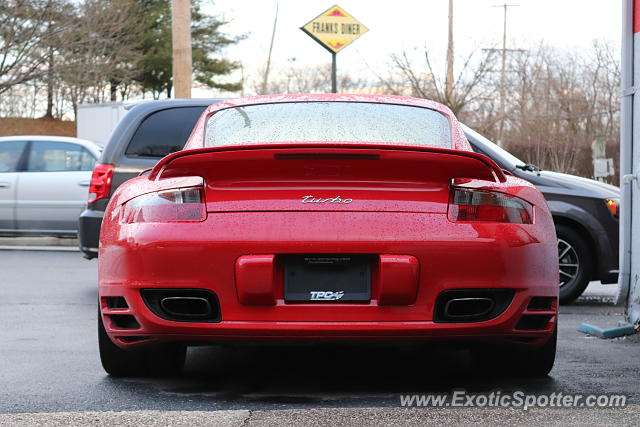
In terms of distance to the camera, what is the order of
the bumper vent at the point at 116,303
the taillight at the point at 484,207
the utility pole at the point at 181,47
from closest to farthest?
the taillight at the point at 484,207 < the bumper vent at the point at 116,303 < the utility pole at the point at 181,47

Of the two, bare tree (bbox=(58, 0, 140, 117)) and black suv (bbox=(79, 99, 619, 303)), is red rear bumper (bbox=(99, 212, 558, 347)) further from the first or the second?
bare tree (bbox=(58, 0, 140, 117))

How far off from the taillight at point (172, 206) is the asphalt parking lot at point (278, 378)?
2.34 feet

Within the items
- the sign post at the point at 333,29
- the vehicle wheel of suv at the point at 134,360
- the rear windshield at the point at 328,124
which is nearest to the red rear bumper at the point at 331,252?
the vehicle wheel of suv at the point at 134,360

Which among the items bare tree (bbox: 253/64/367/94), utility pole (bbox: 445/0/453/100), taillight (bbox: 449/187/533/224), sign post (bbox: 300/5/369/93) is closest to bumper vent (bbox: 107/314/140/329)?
→ taillight (bbox: 449/187/533/224)

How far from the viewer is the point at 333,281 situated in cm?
432

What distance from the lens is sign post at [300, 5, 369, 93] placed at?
23094mm

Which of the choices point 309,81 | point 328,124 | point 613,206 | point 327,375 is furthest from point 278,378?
point 309,81

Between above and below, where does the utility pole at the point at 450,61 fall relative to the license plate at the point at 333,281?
above

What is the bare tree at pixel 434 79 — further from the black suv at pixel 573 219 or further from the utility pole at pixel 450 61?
the black suv at pixel 573 219

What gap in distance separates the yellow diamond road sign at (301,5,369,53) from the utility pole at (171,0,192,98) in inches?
206

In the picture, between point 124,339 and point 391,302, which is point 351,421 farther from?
point 124,339

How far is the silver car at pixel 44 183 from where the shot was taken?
13891mm

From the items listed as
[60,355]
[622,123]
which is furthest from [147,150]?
[622,123]

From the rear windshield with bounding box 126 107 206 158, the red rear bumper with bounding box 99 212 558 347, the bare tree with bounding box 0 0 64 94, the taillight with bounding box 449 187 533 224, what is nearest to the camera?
the red rear bumper with bounding box 99 212 558 347
